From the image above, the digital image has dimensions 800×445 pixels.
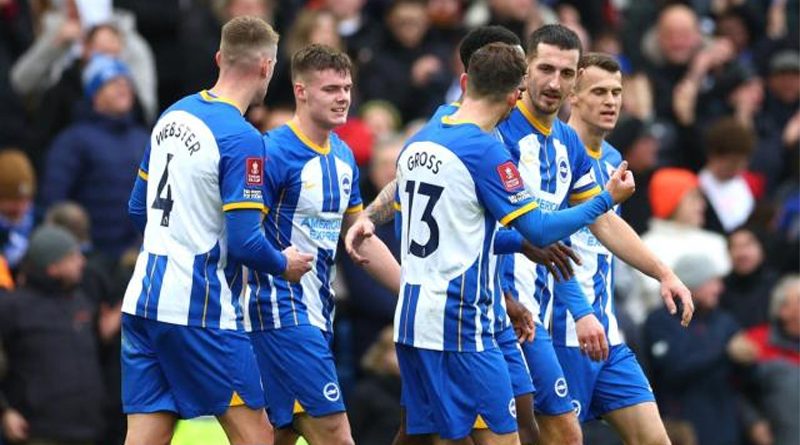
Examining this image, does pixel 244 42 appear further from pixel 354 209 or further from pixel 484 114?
pixel 354 209

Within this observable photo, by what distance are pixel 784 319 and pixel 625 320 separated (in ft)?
4.95

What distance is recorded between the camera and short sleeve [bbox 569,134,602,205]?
40.2 feet

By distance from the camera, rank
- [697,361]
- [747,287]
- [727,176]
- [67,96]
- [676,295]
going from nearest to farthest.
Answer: [676,295]
[697,361]
[747,287]
[67,96]
[727,176]

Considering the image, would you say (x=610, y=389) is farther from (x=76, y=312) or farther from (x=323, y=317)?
(x=76, y=312)

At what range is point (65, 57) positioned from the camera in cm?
1858

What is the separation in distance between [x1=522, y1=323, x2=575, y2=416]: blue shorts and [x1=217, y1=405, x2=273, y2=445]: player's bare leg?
1.77 m

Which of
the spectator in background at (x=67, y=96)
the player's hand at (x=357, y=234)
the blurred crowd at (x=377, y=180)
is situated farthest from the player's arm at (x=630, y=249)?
the spectator in background at (x=67, y=96)

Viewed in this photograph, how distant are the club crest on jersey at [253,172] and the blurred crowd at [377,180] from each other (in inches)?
190

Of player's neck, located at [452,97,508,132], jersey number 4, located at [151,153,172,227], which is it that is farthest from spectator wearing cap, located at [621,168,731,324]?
jersey number 4, located at [151,153,172,227]

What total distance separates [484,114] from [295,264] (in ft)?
4.47

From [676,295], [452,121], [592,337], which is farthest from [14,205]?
[676,295]

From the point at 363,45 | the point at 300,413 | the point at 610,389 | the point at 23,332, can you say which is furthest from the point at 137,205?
the point at 363,45

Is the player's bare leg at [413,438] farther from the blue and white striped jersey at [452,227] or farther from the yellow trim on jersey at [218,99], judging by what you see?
the yellow trim on jersey at [218,99]

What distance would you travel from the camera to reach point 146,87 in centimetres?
1867
